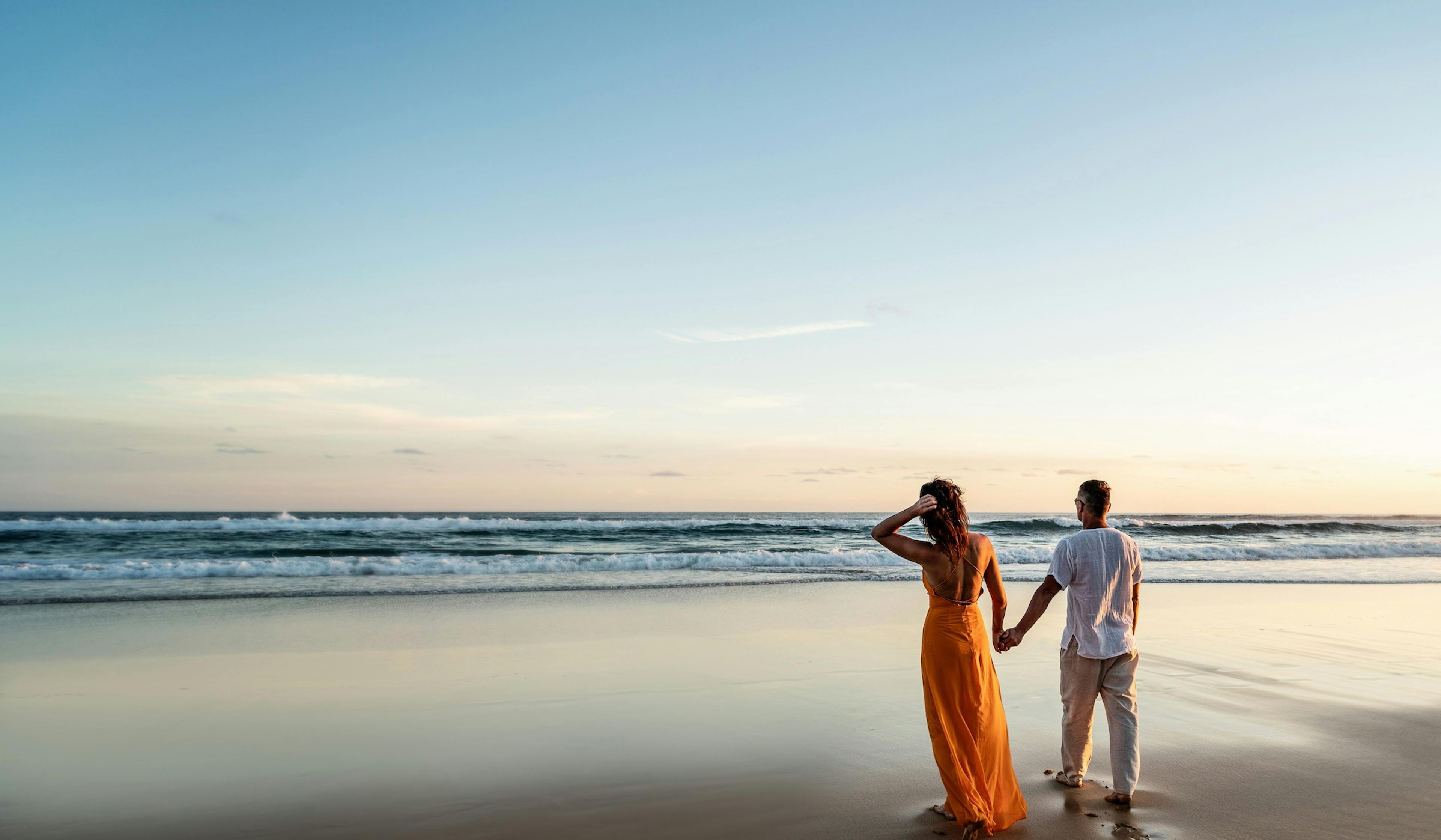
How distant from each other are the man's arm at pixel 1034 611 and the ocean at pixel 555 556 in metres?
9.77

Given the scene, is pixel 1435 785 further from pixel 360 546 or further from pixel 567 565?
pixel 360 546

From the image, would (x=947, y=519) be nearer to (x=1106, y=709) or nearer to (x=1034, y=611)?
(x=1034, y=611)

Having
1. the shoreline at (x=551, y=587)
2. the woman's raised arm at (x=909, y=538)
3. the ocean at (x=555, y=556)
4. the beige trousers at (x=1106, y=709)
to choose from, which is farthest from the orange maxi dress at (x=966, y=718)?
the ocean at (x=555, y=556)

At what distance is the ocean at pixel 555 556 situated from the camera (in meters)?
14.1

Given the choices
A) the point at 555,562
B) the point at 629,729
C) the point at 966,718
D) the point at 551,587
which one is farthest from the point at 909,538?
the point at 555,562

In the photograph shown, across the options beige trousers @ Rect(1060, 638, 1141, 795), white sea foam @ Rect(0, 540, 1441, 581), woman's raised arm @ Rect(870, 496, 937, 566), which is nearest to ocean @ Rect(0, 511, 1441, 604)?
white sea foam @ Rect(0, 540, 1441, 581)

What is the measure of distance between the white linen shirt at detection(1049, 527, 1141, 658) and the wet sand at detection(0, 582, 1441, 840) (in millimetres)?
900

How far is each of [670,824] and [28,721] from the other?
5.10 m

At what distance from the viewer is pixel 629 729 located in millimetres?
5992

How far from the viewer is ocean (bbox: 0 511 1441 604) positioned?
556 inches

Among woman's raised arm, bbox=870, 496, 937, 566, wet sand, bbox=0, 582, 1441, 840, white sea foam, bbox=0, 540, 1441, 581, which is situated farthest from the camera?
white sea foam, bbox=0, 540, 1441, 581

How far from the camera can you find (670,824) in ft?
14.3

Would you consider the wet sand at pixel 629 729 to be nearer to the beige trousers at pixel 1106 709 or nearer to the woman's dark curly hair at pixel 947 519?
the beige trousers at pixel 1106 709

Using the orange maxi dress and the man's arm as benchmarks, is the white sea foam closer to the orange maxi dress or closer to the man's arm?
the man's arm
